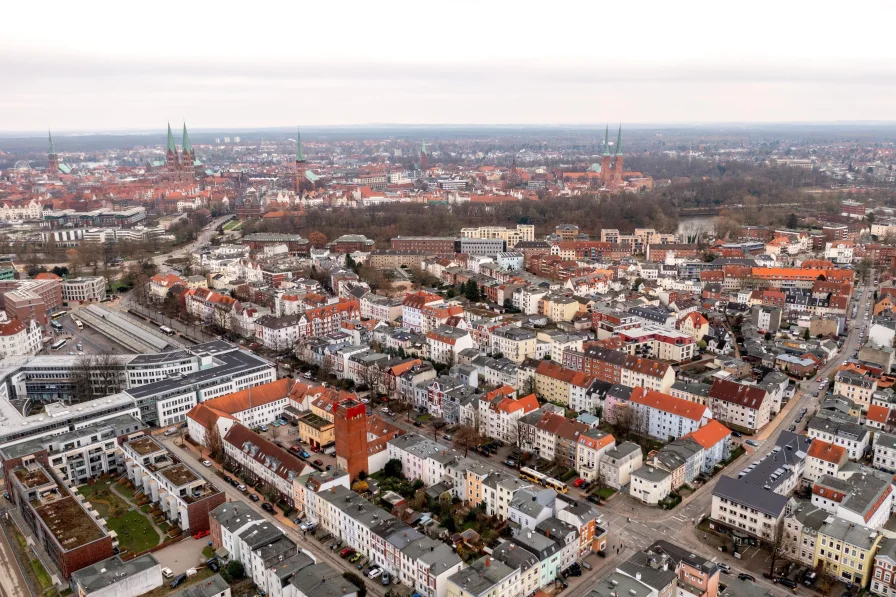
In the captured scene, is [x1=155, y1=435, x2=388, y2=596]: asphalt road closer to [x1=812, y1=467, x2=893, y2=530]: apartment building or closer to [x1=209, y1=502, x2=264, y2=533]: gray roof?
[x1=209, y1=502, x2=264, y2=533]: gray roof

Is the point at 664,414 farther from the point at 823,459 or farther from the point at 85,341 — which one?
the point at 85,341

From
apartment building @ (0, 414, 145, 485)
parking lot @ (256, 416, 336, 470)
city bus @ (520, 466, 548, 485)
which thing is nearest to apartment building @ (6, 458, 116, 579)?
apartment building @ (0, 414, 145, 485)

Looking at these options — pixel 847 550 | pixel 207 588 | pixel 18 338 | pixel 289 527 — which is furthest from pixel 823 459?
pixel 18 338

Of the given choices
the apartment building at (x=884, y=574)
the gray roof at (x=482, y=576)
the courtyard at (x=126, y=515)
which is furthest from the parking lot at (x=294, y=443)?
the apartment building at (x=884, y=574)

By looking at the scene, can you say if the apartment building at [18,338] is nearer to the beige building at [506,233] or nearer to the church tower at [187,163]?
the beige building at [506,233]

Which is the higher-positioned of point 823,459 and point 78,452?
point 823,459
